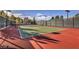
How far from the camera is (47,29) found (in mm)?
2307

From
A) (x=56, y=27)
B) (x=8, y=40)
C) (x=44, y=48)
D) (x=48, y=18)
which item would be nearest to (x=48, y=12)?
(x=48, y=18)

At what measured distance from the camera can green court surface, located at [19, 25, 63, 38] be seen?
228 centimetres

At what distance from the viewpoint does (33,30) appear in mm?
2291

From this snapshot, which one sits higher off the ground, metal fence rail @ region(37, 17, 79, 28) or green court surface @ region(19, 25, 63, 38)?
metal fence rail @ region(37, 17, 79, 28)

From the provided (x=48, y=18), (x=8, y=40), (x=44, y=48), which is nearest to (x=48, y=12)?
(x=48, y=18)

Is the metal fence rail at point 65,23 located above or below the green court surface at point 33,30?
above

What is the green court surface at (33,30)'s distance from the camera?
7.49 feet
